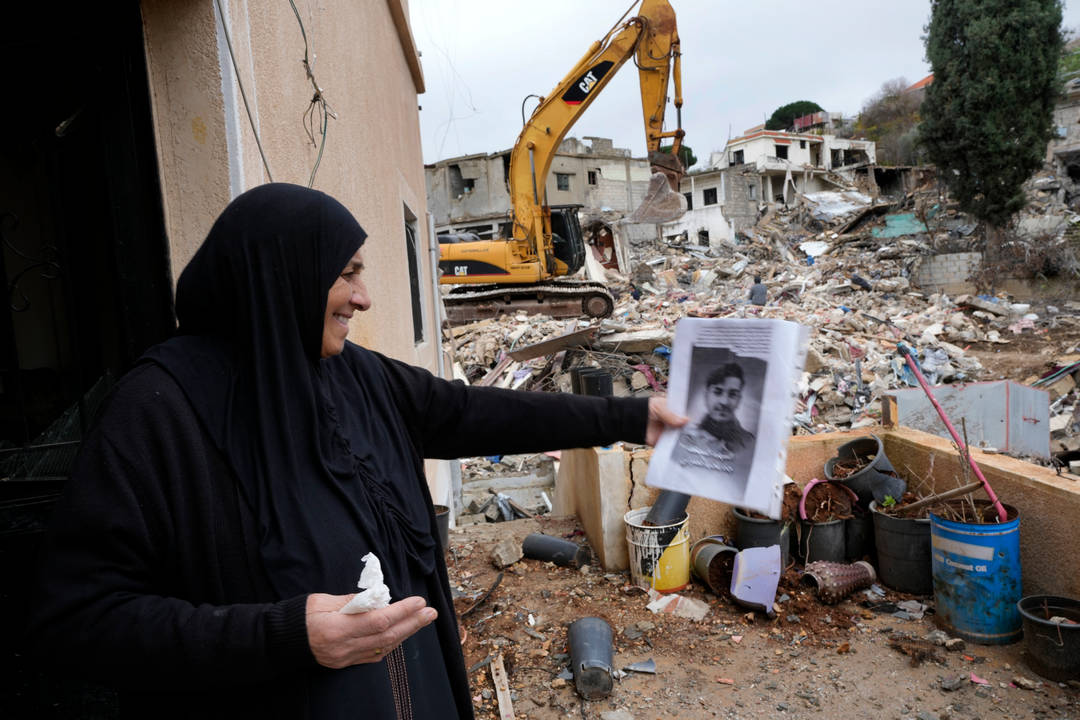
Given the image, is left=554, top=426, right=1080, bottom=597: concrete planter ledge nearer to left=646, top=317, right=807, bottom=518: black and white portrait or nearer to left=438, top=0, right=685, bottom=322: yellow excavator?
left=646, top=317, right=807, bottom=518: black and white portrait

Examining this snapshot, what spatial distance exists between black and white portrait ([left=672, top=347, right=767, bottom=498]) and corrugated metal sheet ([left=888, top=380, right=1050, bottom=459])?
6.64m

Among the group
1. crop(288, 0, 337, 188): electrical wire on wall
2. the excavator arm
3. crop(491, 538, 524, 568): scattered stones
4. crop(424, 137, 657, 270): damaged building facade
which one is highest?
crop(424, 137, 657, 270): damaged building facade

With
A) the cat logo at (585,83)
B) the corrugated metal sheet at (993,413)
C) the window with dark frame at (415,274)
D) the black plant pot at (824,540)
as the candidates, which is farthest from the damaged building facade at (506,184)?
the black plant pot at (824,540)

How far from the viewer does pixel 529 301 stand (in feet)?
55.2

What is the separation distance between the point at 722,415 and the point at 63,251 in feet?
6.42

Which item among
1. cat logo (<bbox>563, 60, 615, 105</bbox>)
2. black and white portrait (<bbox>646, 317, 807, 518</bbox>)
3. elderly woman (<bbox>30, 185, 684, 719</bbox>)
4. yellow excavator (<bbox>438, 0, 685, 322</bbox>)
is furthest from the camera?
cat logo (<bbox>563, 60, 615, 105</bbox>)

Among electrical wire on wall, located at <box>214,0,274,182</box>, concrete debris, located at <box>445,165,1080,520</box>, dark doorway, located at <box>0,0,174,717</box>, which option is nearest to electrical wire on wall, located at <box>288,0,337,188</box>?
electrical wire on wall, located at <box>214,0,274,182</box>

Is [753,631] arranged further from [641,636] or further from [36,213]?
[36,213]

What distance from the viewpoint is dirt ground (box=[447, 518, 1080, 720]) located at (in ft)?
10.9

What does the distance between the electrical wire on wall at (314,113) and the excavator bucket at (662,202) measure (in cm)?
898

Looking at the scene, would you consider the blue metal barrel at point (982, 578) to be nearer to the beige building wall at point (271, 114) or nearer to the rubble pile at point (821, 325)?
the rubble pile at point (821, 325)

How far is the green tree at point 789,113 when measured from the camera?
6681cm

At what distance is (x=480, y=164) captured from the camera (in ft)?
129

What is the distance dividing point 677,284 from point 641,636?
2173 centimetres
